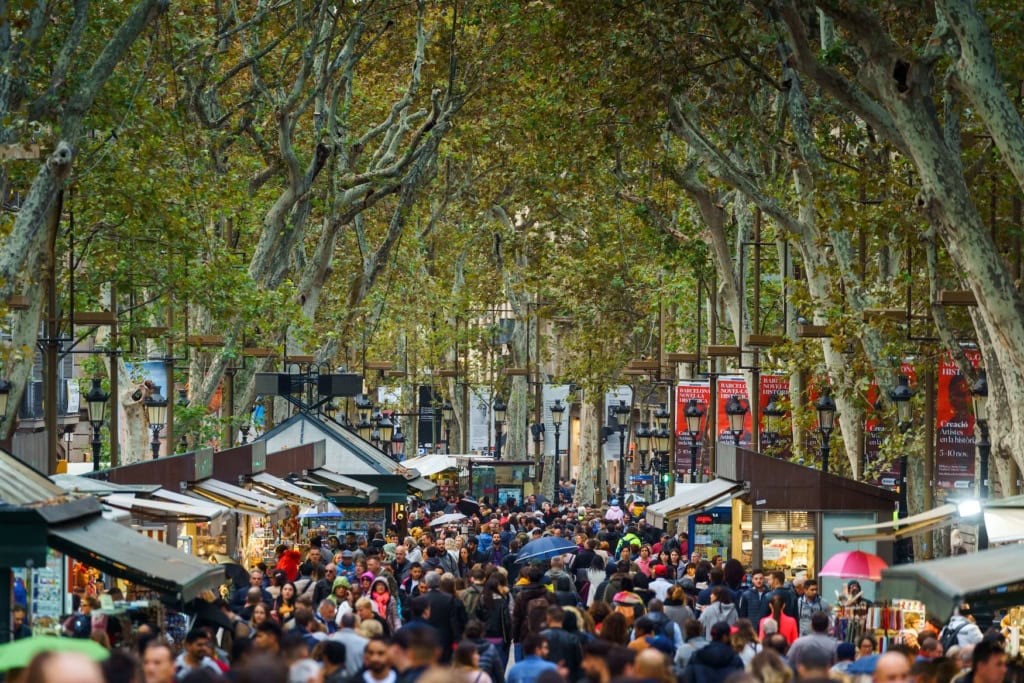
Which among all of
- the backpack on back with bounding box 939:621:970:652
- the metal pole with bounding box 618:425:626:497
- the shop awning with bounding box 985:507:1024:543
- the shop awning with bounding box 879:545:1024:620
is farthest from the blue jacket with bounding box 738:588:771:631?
the metal pole with bounding box 618:425:626:497

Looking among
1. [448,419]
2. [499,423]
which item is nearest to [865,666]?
[499,423]

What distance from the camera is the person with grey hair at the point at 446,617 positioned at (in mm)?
15336

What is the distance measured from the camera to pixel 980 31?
1622 cm

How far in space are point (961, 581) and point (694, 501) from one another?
12176mm

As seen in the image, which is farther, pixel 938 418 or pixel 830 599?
pixel 938 418

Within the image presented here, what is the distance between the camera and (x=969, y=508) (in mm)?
14781

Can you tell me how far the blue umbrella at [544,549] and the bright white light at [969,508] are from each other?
Answer: 24.8 feet

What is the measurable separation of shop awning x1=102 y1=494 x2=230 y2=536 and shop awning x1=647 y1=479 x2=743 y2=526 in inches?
267

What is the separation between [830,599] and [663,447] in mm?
38573

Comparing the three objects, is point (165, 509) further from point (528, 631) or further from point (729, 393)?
point (729, 393)

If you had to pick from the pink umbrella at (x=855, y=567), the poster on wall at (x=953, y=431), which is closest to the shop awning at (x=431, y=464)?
the poster on wall at (x=953, y=431)

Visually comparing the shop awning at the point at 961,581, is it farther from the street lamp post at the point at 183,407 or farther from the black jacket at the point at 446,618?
the street lamp post at the point at 183,407

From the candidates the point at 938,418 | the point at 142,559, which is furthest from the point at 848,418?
the point at 142,559

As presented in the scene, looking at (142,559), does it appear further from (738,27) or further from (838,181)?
(838,181)
